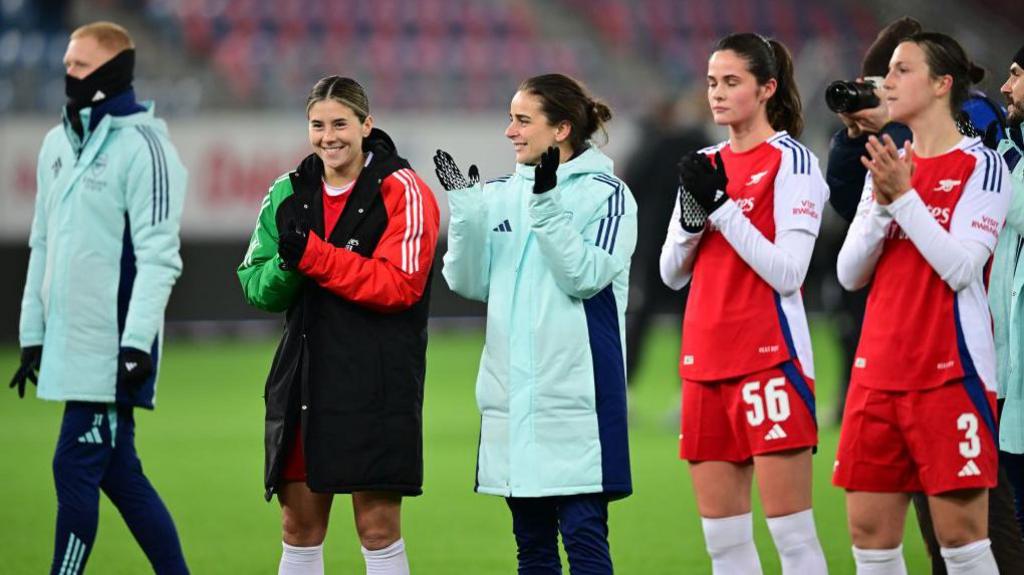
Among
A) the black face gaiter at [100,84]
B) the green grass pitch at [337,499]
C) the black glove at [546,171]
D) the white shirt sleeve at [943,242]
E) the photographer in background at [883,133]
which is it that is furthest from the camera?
the green grass pitch at [337,499]

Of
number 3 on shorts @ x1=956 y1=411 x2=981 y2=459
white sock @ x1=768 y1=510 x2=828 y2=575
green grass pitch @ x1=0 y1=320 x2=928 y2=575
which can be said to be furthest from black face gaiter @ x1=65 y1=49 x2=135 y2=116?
number 3 on shorts @ x1=956 y1=411 x2=981 y2=459

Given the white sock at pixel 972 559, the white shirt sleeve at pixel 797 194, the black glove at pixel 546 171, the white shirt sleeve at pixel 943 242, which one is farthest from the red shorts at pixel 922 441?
the black glove at pixel 546 171

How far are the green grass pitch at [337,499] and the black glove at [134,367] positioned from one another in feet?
5.19

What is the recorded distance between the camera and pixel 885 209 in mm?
4719

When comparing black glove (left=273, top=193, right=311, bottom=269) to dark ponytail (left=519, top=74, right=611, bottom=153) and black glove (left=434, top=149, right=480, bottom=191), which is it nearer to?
black glove (left=434, top=149, right=480, bottom=191)

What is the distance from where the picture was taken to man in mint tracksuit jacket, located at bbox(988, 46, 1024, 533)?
530 cm

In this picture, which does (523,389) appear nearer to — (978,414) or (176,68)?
(978,414)

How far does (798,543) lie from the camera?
195 inches

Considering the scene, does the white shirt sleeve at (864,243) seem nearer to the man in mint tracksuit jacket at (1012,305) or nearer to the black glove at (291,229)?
the man in mint tracksuit jacket at (1012,305)

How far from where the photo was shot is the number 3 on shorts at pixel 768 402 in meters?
4.95

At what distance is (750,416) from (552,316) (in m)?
0.72

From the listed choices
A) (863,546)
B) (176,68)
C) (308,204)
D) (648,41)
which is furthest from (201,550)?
(648,41)

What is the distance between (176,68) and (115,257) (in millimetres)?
15913

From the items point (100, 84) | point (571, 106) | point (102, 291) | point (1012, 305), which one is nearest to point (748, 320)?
point (571, 106)
